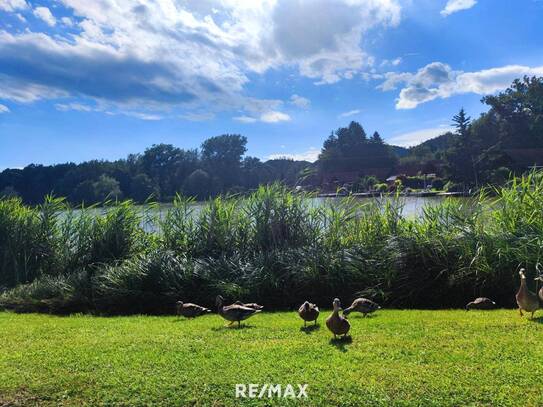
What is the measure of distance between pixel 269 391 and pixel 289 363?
0.56 metres

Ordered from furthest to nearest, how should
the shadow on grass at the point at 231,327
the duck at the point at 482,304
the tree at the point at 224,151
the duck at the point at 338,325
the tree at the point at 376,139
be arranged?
1. the tree at the point at 376,139
2. the tree at the point at 224,151
3. the duck at the point at 482,304
4. the shadow on grass at the point at 231,327
5. the duck at the point at 338,325

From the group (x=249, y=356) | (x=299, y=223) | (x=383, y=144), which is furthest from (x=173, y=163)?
(x=383, y=144)

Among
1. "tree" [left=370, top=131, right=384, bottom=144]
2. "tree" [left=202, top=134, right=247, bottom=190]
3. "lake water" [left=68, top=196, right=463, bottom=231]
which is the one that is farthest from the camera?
"tree" [left=370, top=131, right=384, bottom=144]

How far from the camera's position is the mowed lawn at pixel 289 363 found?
3.47 meters

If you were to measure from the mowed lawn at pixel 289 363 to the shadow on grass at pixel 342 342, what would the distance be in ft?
0.07

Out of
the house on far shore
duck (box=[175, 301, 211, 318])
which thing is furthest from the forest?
duck (box=[175, 301, 211, 318])

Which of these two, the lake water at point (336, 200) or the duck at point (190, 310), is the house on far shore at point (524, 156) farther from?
the duck at point (190, 310)

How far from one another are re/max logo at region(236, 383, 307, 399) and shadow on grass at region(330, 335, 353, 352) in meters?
1.00

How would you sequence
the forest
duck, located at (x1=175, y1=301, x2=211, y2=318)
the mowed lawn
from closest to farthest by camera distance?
the mowed lawn < duck, located at (x1=175, y1=301, x2=211, y2=318) < the forest

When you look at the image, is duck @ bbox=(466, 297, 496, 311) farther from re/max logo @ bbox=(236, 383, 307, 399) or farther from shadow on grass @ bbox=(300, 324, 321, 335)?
re/max logo @ bbox=(236, 383, 307, 399)

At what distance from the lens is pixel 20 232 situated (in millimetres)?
10391

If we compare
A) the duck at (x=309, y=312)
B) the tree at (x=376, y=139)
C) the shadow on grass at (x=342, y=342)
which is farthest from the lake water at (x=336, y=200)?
the tree at (x=376, y=139)

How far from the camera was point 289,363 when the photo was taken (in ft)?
13.5

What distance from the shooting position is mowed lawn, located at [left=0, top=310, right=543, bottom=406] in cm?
347
